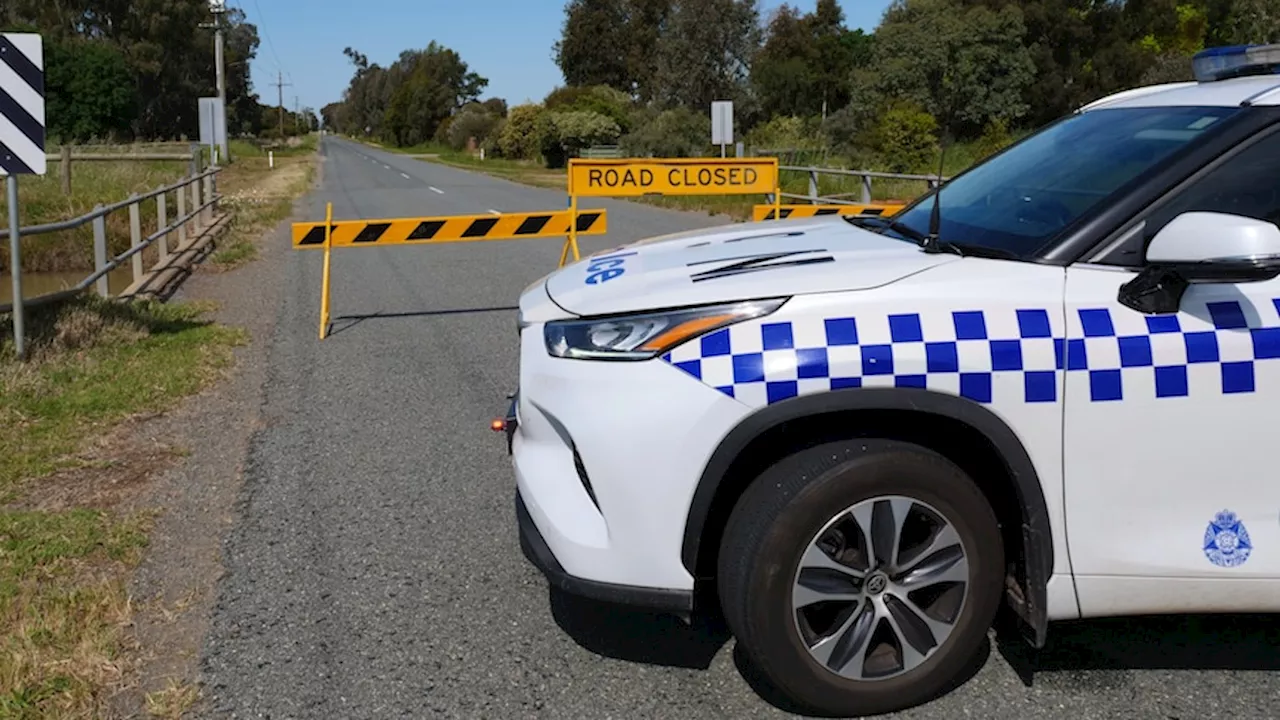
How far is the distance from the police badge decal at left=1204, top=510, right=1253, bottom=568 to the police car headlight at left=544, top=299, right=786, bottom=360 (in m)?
1.28

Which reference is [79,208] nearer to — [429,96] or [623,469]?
[623,469]

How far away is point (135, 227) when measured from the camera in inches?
460

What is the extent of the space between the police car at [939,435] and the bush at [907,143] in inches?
1106

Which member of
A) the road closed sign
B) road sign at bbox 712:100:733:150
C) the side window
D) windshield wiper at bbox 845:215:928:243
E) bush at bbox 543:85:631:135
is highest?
bush at bbox 543:85:631:135

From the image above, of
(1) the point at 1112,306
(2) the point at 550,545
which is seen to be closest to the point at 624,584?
(2) the point at 550,545

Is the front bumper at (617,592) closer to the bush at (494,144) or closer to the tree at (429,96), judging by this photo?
the bush at (494,144)

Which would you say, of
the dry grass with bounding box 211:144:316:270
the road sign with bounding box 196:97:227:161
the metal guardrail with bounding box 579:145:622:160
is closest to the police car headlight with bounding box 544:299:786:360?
the dry grass with bounding box 211:144:316:270

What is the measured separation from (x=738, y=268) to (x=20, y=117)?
5936 millimetres

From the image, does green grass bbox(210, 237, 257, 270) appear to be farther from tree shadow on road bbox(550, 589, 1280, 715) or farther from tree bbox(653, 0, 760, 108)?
tree bbox(653, 0, 760, 108)

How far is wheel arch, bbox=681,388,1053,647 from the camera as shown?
2.89 metres

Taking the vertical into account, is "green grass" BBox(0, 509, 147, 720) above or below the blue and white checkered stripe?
below

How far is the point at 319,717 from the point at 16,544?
75.2 inches

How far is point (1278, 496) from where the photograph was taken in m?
2.99

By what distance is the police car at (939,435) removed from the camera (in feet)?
9.52
